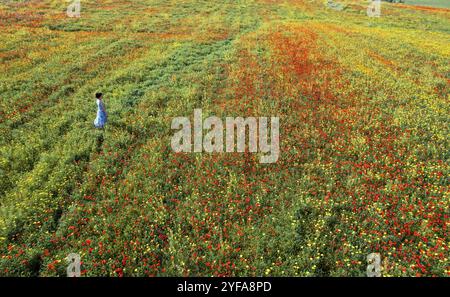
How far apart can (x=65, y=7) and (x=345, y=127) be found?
163ft

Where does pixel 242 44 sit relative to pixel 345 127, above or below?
A: above

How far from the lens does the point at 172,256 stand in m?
7.94

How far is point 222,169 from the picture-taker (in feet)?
38.5

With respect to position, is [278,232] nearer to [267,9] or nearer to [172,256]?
[172,256]

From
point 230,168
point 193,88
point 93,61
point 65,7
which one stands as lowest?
point 230,168

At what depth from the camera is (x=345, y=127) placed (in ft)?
48.8

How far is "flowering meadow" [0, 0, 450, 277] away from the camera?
8250 millimetres

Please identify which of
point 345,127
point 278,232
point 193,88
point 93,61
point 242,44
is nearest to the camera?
point 278,232

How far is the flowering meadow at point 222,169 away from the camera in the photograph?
825 cm
